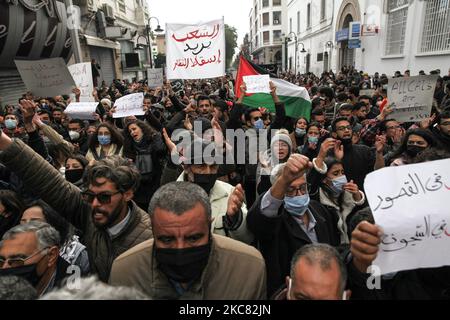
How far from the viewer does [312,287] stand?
1247mm

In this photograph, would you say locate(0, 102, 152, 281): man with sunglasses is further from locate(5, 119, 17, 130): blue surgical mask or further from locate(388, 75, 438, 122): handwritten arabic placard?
locate(388, 75, 438, 122): handwritten arabic placard

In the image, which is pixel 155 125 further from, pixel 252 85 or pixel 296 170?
pixel 296 170

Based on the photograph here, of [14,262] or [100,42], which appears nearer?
Answer: [14,262]

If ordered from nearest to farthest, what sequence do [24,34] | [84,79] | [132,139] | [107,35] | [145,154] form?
1. [145,154]
2. [132,139]
3. [84,79]
4. [24,34]
5. [107,35]

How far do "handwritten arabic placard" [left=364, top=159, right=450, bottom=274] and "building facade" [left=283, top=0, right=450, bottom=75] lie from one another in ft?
37.9

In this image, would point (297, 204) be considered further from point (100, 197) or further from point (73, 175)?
point (73, 175)

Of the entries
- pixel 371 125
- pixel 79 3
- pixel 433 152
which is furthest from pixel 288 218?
pixel 79 3

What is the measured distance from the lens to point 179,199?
1406mm

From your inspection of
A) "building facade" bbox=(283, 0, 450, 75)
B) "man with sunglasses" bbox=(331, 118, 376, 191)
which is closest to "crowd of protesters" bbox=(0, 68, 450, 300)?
"man with sunglasses" bbox=(331, 118, 376, 191)

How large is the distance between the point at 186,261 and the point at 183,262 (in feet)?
0.04

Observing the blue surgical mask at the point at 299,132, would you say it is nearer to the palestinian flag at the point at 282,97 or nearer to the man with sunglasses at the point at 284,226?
the palestinian flag at the point at 282,97

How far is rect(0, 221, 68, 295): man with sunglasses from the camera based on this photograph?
1.51m

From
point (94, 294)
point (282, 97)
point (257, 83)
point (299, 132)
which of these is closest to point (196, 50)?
point (257, 83)

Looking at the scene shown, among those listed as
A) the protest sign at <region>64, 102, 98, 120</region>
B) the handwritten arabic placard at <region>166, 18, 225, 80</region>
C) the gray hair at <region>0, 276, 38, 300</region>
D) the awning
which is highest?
the awning
